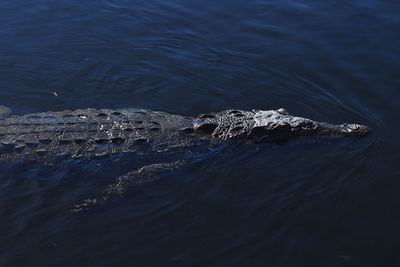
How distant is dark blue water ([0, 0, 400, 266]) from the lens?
19.5 feet

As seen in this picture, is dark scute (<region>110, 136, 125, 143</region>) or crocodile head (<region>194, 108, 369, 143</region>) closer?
dark scute (<region>110, 136, 125, 143</region>)

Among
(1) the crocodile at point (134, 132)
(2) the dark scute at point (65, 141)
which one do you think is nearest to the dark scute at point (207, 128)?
(1) the crocodile at point (134, 132)

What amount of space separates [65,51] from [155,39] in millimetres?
2265

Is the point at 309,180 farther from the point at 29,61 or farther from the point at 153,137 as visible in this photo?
the point at 29,61

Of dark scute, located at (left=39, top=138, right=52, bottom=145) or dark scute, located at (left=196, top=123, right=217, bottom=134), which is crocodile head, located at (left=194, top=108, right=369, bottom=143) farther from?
dark scute, located at (left=39, top=138, right=52, bottom=145)

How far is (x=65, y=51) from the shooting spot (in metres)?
10.8

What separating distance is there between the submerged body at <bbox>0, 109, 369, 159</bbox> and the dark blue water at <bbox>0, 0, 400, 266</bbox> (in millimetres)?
237

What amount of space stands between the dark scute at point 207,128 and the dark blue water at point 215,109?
0.42m

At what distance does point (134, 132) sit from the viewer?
7383 mm

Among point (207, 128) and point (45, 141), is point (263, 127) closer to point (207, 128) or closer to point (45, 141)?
point (207, 128)

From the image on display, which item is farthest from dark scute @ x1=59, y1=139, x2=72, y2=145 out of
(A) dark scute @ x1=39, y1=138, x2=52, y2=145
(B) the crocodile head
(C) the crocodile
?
(B) the crocodile head

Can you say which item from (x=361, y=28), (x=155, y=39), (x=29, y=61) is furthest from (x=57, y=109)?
(x=361, y=28)

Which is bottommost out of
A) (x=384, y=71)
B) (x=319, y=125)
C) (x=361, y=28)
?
(x=319, y=125)

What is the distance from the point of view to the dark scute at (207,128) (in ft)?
25.4
